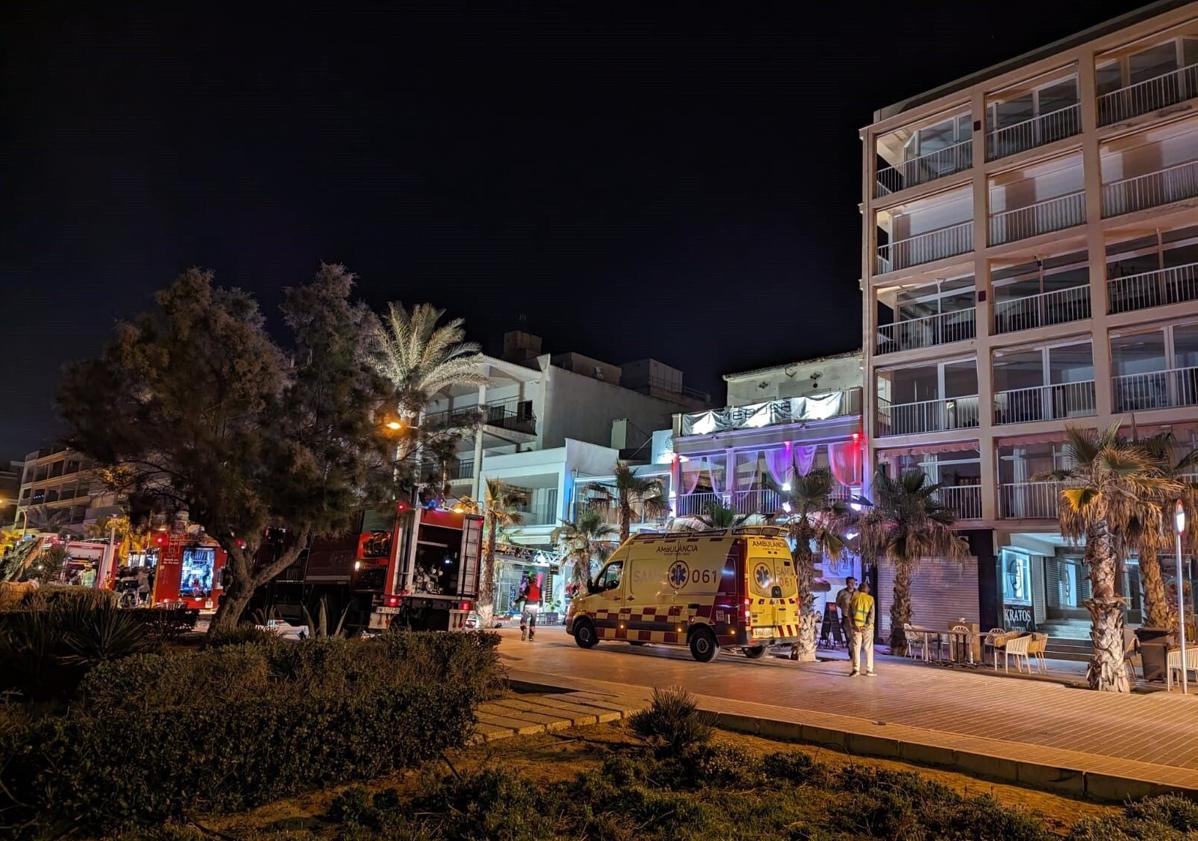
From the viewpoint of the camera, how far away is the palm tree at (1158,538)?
53.0 ft

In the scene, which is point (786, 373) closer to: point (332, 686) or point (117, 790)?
point (332, 686)

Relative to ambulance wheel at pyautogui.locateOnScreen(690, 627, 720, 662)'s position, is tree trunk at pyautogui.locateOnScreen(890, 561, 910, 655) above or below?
above

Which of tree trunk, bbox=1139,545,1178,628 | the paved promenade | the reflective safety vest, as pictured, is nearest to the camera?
the paved promenade

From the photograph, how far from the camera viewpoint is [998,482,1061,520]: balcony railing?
78.9ft

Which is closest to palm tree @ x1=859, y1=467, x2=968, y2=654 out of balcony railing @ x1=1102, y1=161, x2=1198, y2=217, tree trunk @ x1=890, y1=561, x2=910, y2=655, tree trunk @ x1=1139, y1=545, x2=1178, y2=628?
tree trunk @ x1=890, y1=561, x2=910, y2=655

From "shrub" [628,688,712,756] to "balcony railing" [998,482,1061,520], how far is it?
20.4 m

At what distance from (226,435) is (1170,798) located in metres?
12.2

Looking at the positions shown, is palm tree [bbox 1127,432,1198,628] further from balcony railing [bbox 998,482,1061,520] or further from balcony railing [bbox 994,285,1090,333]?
balcony railing [bbox 994,285,1090,333]

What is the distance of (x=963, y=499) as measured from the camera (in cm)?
2627

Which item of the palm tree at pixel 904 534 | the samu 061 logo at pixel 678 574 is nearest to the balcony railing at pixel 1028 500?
the palm tree at pixel 904 534

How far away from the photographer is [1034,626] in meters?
25.7

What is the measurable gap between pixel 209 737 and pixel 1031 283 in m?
28.7

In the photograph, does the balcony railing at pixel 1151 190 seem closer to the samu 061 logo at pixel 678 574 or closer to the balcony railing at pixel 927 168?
the balcony railing at pixel 927 168

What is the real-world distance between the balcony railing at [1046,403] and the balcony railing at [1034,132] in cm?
783
